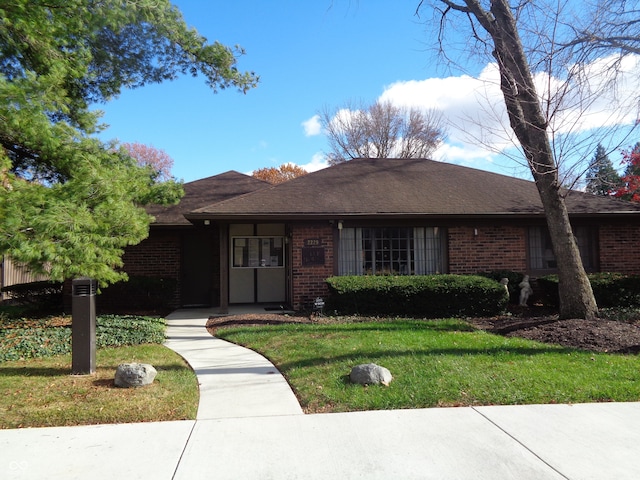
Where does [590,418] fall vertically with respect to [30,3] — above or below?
below

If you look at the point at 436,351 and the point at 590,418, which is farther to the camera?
the point at 436,351

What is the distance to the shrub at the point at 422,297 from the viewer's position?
1008cm

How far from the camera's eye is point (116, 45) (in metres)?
11.0

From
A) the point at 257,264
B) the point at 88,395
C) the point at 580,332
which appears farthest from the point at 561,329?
the point at 257,264

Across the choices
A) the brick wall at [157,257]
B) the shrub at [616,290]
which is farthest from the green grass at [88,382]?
the shrub at [616,290]

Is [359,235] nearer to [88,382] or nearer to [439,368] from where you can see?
[439,368]

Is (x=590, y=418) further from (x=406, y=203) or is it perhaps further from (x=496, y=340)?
(x=406, y=203)

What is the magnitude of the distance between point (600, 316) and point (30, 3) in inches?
476

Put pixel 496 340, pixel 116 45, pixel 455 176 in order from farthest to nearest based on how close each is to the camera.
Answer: pixel 455 176, pixel 116 45, pixel 496 340

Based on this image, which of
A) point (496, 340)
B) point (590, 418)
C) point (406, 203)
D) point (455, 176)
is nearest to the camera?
point (590, 418)

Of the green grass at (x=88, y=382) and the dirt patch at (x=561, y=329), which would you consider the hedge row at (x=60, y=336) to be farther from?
the dirt patch at (x=561, y=329)

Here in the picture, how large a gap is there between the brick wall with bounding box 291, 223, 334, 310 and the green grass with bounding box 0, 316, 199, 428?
3.59m

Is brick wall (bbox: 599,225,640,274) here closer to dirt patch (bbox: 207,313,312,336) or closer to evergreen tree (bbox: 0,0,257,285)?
dirt patch (bbox: 207,313,312,336)

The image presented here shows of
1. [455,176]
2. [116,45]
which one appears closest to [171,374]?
[116,45]
